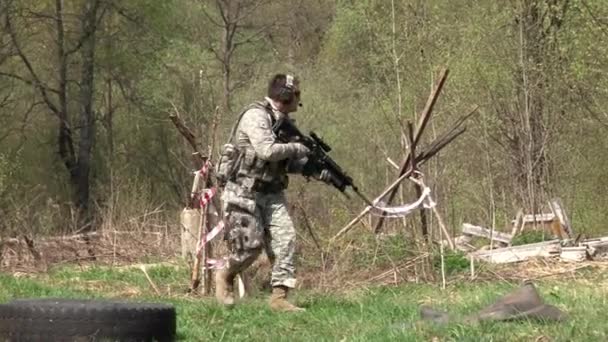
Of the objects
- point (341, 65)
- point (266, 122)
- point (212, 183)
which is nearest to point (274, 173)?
point (266, 122)

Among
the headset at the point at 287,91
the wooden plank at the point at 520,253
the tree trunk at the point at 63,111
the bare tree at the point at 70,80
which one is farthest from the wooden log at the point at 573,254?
the tree trunk at the point at 63,111

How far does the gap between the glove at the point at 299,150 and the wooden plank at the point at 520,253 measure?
4012 mm

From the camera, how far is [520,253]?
12039 millimetres

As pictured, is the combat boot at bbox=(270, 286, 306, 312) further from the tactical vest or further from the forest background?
the forest background

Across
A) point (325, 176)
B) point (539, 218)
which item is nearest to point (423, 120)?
point (325, 176)

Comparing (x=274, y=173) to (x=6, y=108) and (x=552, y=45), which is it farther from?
(x=6, y=108)

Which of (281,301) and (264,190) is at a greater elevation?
(264,190)

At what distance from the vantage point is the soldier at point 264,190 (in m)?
8.18

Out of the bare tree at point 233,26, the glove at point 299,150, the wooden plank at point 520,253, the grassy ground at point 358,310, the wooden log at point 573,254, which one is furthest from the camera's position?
the bare tree at point 233,26

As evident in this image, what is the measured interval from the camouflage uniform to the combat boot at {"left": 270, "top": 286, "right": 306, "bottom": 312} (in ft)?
0.18

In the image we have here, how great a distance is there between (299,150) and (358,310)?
129 centimetres

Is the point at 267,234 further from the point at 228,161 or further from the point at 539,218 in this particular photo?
the point at 539,218

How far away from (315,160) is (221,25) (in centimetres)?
2781

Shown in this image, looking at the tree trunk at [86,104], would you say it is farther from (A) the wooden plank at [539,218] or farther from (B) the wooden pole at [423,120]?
(B) the wooden pole at [423,120]
